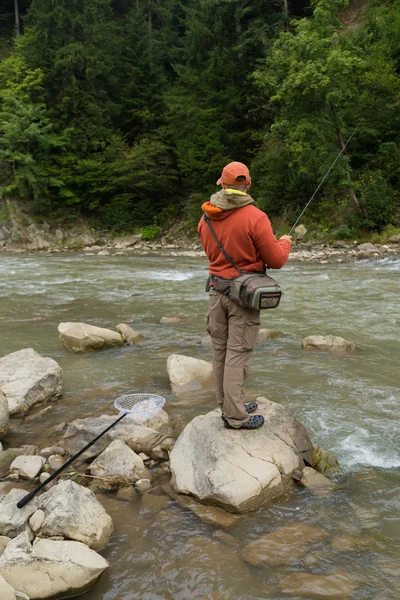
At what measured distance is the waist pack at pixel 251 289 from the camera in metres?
3.00

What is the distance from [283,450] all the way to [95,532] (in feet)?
4.53

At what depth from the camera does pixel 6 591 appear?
80.4 inches

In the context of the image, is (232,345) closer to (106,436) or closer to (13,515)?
(106,436)

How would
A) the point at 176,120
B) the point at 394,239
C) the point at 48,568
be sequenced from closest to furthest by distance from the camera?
the point at 48,568 < the point at 394,239 < the point at 176,120

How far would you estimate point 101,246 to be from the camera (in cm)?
2628

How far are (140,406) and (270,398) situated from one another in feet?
4.35

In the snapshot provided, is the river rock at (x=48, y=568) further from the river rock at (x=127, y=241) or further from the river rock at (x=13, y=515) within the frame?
the river rock at (x=127, y=241)

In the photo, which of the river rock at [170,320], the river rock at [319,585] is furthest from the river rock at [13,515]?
the river rock at [170,320]

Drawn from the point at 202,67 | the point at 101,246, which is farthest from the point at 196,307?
the point at 202,67

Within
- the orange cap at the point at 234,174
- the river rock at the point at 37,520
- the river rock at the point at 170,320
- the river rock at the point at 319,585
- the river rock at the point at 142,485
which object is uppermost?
the orange cap at the point at 234,174

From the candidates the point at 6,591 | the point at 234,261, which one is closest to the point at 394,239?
the point at 234,261

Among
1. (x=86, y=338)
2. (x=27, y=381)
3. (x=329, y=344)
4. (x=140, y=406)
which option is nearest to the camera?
(x=140, y=406)

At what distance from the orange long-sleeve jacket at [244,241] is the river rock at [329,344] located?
3.42 metres

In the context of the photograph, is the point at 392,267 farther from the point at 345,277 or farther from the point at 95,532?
the point at 95,532
